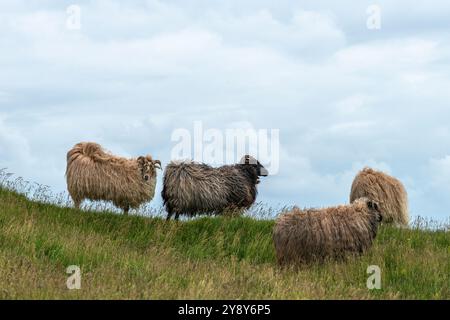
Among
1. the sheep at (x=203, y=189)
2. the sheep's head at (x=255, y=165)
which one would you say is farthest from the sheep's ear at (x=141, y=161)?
the sheep's head at (x=255, y=165)

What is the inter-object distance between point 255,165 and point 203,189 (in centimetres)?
214

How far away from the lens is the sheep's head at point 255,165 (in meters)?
19.2

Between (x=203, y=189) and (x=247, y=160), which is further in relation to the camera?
(x=247, y=160)

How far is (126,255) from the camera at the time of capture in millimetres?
13398

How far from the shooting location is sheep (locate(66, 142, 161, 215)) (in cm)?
1878

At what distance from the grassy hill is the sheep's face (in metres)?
1.19

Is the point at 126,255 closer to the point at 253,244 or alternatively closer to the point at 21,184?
the point at 253,244

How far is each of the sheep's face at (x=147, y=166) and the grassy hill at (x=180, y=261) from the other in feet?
3.91

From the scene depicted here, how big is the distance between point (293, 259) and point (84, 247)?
13.3ft

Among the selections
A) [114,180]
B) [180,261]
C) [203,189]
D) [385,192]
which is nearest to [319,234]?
[180,261]

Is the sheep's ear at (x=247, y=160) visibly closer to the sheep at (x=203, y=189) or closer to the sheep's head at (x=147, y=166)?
the sheep at (x=203, y=189)

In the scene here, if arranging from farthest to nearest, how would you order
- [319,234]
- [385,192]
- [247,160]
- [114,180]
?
[247,160] → [114,180] → [385,192] → [319,234]

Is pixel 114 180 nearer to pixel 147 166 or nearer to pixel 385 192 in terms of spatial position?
pixel 147 166

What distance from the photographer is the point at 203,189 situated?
17.8 meters
